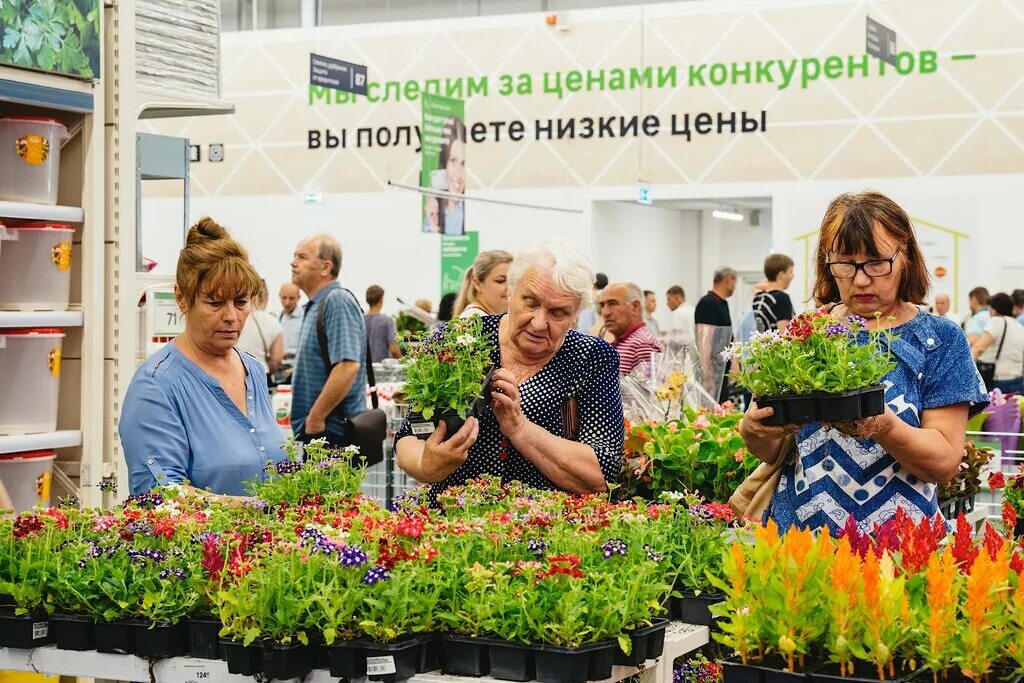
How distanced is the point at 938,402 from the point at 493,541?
1026mm

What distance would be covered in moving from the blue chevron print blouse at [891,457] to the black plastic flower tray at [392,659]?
3.40ft

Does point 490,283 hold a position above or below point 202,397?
above

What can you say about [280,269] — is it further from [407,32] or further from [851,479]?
[851,479]

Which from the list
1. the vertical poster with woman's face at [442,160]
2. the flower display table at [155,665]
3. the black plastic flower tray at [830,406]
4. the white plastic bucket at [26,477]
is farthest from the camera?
the vertical poster with woman's face at [442,160]

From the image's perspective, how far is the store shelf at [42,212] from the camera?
3.74 m

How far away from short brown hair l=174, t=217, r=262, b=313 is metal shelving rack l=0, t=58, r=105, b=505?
0.82 metres

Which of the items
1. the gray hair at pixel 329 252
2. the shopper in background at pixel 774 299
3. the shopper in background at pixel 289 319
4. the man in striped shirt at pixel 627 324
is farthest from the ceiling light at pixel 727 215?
the gray hair at pixel 329 252

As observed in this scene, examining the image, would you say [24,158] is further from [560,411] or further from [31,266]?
[560,411]

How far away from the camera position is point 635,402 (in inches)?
224

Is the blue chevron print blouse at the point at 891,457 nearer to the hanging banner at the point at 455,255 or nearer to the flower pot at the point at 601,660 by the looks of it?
the flower pot at the point at 601,660

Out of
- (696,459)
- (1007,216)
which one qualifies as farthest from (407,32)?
(696,459)

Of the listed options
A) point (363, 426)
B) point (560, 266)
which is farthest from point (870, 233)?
point (363, 426)

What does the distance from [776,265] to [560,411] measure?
637 cm

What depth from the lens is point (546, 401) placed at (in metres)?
3.12
